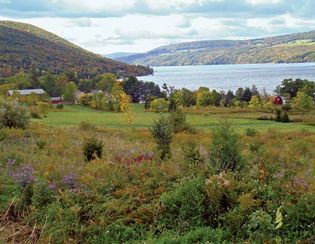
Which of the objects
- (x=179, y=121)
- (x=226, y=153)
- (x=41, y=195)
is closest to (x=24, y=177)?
(x=41, y=195)

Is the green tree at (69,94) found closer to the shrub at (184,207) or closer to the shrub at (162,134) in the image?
the shrub at (162,134)

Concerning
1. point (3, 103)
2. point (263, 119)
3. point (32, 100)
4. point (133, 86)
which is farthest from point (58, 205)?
point (133, 86)

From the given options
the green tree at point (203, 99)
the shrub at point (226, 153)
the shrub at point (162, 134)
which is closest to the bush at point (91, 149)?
the shrub at point (162, 134)

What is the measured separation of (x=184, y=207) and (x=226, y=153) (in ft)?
8.65

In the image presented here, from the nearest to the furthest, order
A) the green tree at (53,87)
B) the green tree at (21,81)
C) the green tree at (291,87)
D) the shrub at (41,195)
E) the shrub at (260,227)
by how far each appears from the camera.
A: the shrub at (260,227) → the shrub at (41,195) → the green tree at (291,87) → the green tree at (53,87) → the green tree at (21,81)

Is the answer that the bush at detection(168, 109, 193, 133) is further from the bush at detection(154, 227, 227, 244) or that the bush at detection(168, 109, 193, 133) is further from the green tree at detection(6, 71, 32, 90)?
the green tree at detection(6, 71, 32, 90)

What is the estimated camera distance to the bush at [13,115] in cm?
2531

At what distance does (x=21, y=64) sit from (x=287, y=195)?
183 metres

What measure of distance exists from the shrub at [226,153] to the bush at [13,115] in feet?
57.1

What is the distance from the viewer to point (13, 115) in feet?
84.7

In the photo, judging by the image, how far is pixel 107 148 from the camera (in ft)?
56.0

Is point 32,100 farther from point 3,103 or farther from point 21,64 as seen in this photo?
point 21,64

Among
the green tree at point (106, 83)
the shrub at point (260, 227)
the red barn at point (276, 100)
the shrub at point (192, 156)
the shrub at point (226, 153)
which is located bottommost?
the red barn at point (276, 100)

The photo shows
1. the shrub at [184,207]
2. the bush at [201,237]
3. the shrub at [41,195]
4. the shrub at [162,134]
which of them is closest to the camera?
the bush at [201,237]
